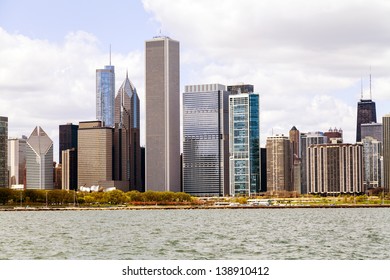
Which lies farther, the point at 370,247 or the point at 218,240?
the point at 218,240

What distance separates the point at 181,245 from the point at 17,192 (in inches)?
5321

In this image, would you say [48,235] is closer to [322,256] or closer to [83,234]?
[83,234]

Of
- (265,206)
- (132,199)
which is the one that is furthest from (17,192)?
(265,206)

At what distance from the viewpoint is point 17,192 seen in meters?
182

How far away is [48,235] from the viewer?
65.9m

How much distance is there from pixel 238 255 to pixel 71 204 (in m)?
146

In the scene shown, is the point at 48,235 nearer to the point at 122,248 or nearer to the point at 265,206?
the point at 122,248
